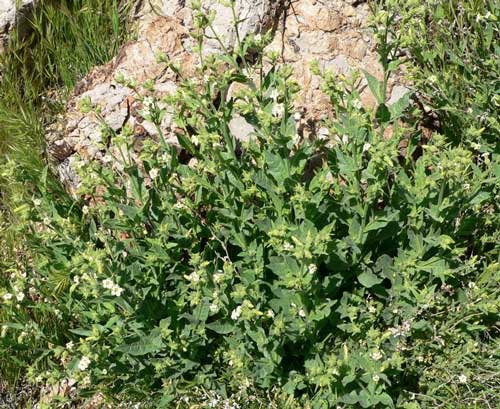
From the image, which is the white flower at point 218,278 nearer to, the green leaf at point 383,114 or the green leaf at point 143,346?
the green leaf at point 143,346

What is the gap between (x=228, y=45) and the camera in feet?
14.1

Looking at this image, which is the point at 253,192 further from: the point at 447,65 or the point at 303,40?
the point at 447,65

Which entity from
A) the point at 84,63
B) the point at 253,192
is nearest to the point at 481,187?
the point at 253,192

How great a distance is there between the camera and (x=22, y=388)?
3.99m

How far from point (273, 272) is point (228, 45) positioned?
173cm

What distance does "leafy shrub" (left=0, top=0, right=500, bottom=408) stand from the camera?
317cm

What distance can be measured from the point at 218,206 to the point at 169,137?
73 cm

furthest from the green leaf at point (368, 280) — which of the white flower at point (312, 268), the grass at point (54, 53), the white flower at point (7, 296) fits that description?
the grass at point (54, 53)

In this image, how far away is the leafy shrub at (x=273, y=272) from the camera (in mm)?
3174

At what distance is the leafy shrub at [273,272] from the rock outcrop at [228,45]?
2.53 ft

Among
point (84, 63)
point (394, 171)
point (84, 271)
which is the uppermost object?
point (84, 63)

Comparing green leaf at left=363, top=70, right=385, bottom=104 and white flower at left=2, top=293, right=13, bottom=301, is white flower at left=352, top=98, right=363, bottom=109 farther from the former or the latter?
white flower at left=2, top=293, right=13, bottom=301

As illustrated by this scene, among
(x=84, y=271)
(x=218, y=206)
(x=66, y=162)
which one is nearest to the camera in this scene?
(x=84, y=271)

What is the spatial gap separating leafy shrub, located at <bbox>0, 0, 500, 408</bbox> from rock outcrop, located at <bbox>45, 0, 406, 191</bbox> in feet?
2.53
